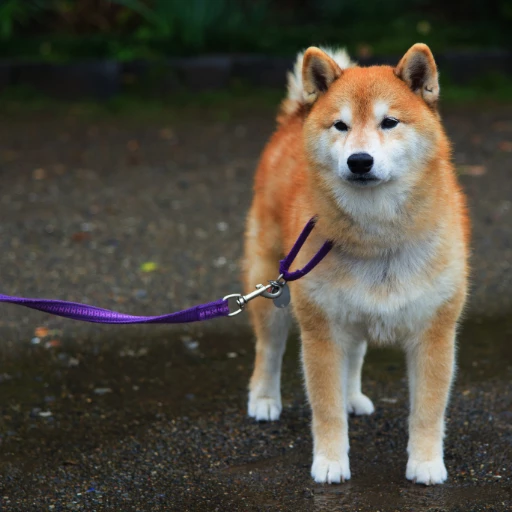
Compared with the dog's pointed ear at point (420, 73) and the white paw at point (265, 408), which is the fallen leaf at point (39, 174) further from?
the dog's pointed ear at point (420, 73)

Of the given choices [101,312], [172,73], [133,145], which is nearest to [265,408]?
[101,312]

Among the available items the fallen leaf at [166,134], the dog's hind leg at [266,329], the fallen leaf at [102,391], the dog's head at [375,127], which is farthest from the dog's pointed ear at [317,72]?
the fallen leaf at [166,134]

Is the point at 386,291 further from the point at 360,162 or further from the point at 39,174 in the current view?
the point at 39,174

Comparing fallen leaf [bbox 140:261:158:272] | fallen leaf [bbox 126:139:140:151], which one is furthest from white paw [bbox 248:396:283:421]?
fallen leaf [bbox 126:139:140:151]

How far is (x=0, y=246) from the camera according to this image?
6.07 meters

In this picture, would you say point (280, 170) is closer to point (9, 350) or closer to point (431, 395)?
point (431, 395)

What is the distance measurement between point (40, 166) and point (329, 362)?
16.6ft

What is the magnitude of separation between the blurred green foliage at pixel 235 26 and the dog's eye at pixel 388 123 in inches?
249

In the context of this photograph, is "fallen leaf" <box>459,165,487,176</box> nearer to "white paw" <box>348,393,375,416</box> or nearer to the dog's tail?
the dog's tail

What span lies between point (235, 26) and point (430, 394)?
286 inches

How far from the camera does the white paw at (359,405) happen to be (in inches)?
155

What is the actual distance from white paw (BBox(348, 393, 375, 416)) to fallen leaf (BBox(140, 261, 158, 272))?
206 centimetres

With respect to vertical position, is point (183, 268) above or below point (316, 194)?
below

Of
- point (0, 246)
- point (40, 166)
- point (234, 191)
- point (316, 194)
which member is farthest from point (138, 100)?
point (316, 194)
